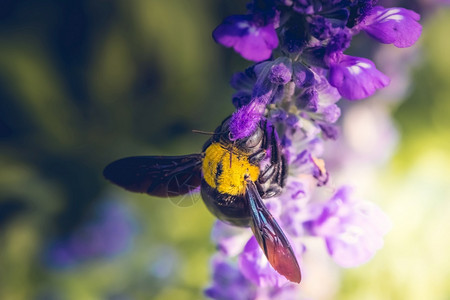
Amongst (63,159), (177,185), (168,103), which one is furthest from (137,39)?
(177,185)

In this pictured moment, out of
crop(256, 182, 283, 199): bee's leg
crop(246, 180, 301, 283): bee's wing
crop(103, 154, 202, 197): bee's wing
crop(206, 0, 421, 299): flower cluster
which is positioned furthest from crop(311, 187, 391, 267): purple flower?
crop(103, 154, 202, 197): bee's wing

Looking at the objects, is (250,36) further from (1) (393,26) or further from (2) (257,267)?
(2) (257,267)

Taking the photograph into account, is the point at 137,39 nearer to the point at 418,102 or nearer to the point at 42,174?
the point at 42,174

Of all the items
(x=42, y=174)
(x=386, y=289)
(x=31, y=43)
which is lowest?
(x=386, y=289)

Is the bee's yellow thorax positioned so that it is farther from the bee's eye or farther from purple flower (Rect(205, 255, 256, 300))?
purple flower (Rect(205, 255, 256, 300))

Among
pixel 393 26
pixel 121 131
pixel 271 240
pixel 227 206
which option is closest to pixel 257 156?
pixel 227 206

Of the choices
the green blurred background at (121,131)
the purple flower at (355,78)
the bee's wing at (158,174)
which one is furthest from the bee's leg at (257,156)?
the green blurred background at (121,131)
